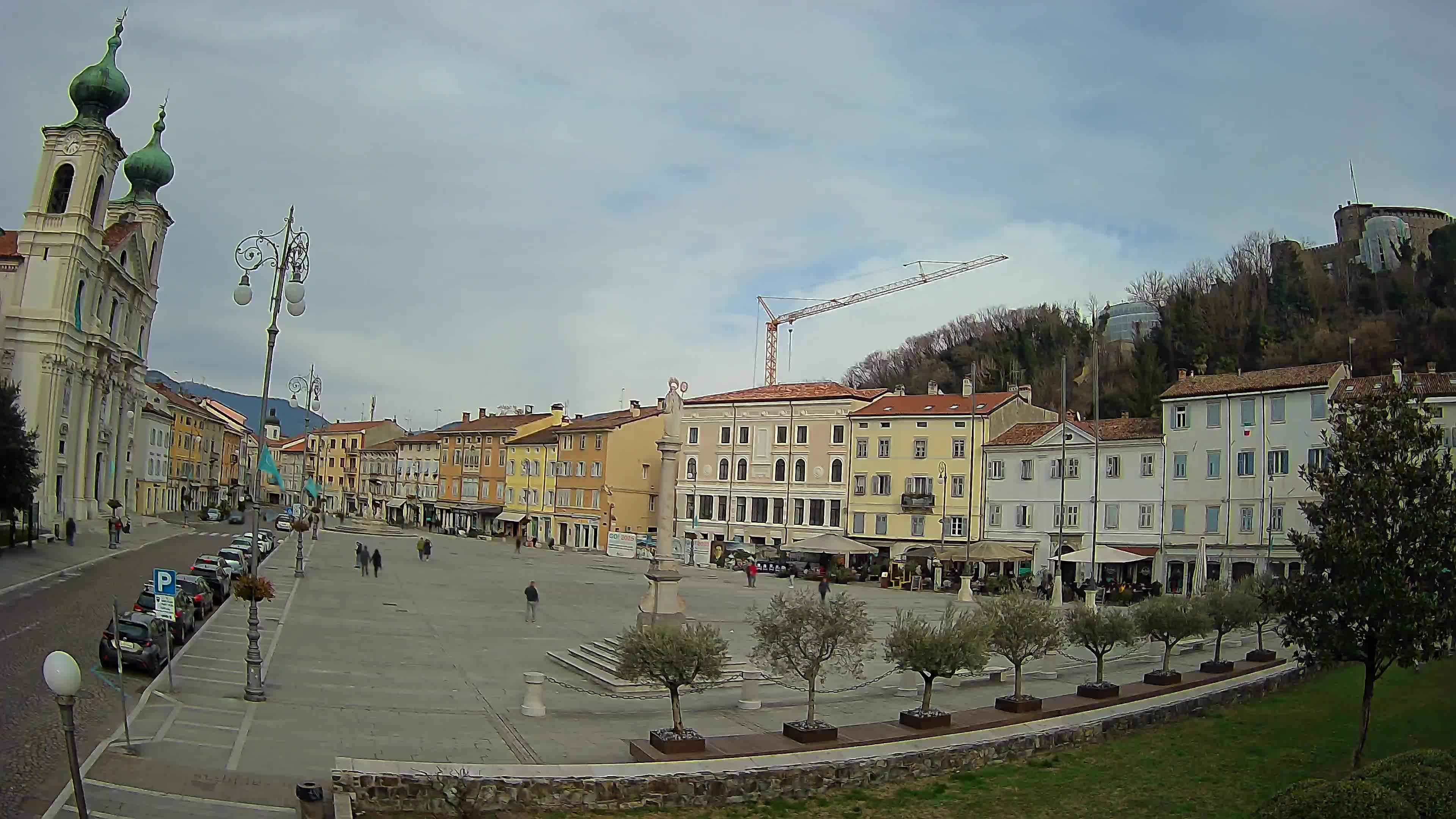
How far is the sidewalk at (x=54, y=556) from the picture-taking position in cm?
3606

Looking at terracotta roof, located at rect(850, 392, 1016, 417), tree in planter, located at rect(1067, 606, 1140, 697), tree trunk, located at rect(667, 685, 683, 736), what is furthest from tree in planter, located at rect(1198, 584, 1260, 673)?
terracotta roof, located at rect(850, 392, 1016, 417)

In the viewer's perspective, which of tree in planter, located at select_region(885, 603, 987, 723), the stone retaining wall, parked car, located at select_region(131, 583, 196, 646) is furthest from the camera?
parked car, located at select_region(131, 583, 196, 646)

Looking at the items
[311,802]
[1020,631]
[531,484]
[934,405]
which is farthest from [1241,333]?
[311,802]

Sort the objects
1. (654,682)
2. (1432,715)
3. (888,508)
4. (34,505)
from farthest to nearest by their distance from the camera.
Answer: (888,508) < (34,505) < (1432,715) < (654,682)

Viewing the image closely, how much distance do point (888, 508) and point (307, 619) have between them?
42.1 meters

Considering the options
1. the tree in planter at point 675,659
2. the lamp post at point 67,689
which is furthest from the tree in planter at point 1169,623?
Result: the lamp post at point 67,689

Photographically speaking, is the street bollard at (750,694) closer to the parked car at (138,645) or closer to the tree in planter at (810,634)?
the tree in planter at (810,634)

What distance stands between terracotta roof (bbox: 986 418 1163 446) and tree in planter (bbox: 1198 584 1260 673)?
88.8 feet

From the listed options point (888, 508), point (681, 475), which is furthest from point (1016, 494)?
point (681, 475)

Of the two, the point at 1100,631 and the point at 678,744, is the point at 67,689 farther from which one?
the point at 1100,631

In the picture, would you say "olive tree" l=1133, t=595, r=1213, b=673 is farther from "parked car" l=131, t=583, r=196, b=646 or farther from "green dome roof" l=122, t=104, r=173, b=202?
"green dome roof" l=122, t=104, r=173, b=202

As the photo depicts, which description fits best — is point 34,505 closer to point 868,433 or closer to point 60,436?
point 60,436

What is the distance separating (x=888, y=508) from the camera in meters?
65.9

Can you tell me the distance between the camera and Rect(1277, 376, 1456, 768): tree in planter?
15367 mm
